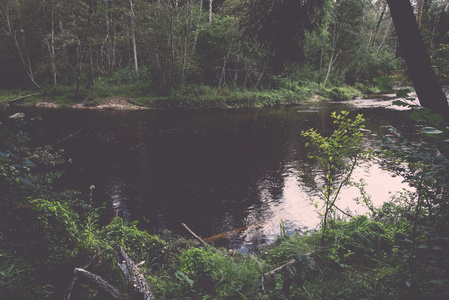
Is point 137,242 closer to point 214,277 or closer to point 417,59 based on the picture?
point 214,277

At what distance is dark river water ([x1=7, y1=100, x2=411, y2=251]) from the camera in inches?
250

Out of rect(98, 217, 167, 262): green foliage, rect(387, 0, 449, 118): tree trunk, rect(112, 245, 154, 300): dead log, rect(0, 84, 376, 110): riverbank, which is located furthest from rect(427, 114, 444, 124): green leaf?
rect(0, 84, 376, 110): riverbank

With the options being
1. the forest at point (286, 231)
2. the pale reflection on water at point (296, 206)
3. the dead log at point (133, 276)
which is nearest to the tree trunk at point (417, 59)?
the forest at point (286, 231)

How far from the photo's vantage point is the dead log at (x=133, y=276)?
2.45m

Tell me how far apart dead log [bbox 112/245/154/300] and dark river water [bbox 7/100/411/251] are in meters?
2.73

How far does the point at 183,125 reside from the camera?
17.1 meters

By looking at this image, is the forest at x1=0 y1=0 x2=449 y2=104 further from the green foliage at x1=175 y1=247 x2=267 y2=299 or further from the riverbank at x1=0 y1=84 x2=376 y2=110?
the green foliage at x1=175 y1=247 x2=267 y2=299

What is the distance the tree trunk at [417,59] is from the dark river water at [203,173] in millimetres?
3864

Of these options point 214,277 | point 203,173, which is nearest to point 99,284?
point 214,277

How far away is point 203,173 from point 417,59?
749 cm

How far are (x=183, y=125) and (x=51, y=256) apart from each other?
14.8 meters

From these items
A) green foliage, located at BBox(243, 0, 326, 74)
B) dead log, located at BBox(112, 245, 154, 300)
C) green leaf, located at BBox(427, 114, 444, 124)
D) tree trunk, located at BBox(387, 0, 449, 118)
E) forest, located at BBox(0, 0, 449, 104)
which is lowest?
dead log, located at BBox(112, 245, 154, 300)

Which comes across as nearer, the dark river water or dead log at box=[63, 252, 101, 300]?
dead log at box=[63, 252, 101, 300]

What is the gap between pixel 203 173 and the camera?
370 inches
